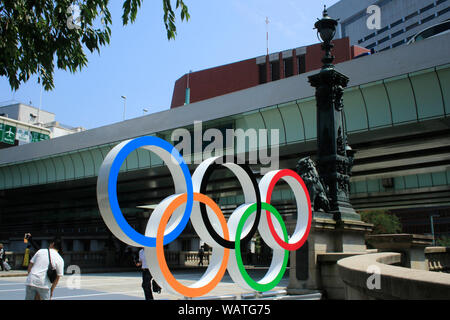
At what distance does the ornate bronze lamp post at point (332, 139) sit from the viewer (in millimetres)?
12617

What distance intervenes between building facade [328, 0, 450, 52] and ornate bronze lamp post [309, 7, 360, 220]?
100m

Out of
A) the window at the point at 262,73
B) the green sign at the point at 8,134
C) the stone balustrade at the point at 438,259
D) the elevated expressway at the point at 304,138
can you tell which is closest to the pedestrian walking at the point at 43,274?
the stone balustrade at the point at 438,259

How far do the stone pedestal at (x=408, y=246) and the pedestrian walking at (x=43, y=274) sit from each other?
8796 millimetres

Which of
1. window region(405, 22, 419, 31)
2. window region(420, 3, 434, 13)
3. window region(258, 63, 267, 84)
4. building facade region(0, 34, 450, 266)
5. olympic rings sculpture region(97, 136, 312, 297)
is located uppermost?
window region(420, 3, 434, 13)

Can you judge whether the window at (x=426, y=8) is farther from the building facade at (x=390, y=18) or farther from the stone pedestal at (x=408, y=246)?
the stone pedestal at (x=408, y=246)

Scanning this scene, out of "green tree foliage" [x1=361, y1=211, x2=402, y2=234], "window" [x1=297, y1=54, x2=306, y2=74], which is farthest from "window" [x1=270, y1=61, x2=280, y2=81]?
"green tree foliage" [x1=361, y1=211, x2=402, y2=234]

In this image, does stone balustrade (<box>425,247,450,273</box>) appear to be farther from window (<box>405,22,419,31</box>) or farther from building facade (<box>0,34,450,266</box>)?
window (<box>405,22,419,31</box>)

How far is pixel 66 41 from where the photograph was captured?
8.09m

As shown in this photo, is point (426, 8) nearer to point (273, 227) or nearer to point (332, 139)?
point (332, 139)

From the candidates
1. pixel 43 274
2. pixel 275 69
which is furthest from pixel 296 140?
pixel 275 69

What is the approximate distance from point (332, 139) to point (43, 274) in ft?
28.5

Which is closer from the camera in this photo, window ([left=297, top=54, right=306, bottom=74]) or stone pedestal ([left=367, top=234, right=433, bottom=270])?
stone pedestal ([left=367, top=234, right=433, bottom=270])

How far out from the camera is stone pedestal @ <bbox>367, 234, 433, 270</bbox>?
1205 centimetres
